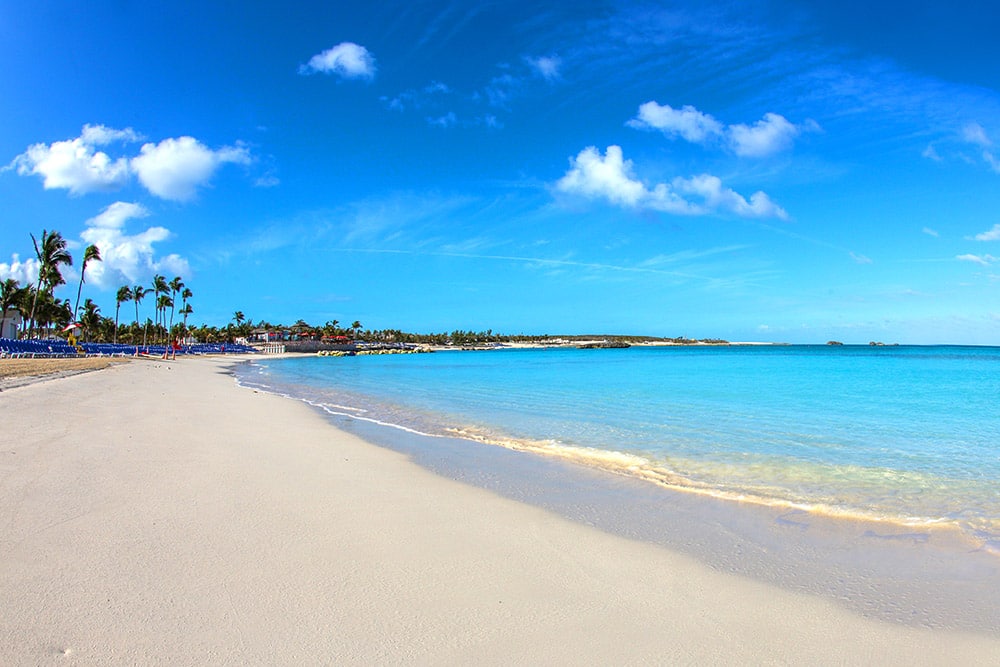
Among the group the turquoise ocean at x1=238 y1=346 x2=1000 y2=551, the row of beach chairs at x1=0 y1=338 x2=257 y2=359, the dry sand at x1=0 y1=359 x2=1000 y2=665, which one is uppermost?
the row of beach chairs at x1=0 y1=338 x2=257 y2=359

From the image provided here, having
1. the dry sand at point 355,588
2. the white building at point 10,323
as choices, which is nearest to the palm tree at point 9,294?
the white building at point 10,323

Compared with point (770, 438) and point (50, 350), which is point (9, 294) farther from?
point (770, 438)

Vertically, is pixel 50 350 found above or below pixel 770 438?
above

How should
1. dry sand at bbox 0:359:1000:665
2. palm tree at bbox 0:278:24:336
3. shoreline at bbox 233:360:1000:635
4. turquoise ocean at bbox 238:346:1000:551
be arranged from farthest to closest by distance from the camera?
palm tree at bbox 0:278:24:336, turquoise ocean at bbox 238:346:1000:551, shoreline at bbox 233:360:1000:635, dry sand at bbox 0:359:1000:665

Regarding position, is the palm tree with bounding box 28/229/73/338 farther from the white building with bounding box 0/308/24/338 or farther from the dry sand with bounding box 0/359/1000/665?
the dry sand with bounding box 0/359/1000/665

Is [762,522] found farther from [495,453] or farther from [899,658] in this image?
[495,453]

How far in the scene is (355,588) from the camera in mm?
3389

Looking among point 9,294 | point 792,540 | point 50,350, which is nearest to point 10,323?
point 9,294

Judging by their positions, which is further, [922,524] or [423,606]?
[922,524]

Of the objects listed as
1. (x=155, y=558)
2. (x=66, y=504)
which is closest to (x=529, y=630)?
(x=155, y=558)

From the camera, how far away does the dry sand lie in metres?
2.74

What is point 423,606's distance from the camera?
3.19m

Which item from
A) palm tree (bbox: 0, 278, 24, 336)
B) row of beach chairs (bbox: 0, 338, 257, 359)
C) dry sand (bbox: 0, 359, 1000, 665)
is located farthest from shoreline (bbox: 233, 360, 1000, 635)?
palm tree (bbox: 0, 278, 24, 336)

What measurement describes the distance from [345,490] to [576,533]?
2622 millimetres
